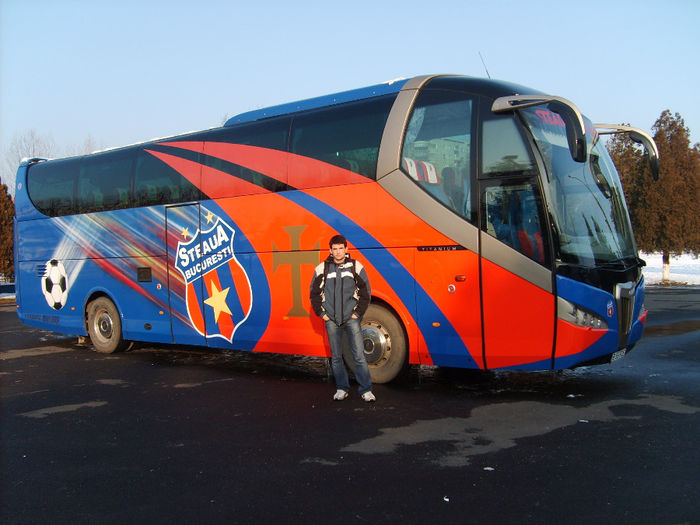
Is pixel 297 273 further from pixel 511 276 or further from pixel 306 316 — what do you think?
pixel 511 276

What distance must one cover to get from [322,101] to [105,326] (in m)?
6.28

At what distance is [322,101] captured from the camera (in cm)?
913

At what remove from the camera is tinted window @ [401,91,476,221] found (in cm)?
747

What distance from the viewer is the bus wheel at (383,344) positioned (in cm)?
810

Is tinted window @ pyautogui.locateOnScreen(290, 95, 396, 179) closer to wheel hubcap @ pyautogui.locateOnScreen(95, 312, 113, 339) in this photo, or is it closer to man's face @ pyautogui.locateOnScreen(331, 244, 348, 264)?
man's face @ pyautogui.locateOnScreen(331, 244, 348, 264)

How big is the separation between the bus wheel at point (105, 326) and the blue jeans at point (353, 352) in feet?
19.3

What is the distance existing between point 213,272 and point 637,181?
98.6 feet

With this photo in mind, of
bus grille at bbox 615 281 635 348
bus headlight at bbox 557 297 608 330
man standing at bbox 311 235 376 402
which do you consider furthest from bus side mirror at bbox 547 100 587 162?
man standing at bbox 311 235 376 402

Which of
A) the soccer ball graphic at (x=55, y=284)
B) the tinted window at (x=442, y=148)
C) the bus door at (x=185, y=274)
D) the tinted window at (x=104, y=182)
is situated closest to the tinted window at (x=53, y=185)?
the tinted window at (x=104, y=182)

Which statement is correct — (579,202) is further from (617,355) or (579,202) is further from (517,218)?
(617,355)

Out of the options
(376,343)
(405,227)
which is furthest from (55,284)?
(405,227)

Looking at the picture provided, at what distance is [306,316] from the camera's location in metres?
9.00

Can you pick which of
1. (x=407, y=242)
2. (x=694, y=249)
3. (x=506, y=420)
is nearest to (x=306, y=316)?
(x=407, y=242)

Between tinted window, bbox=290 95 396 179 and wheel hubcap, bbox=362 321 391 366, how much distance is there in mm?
1917
